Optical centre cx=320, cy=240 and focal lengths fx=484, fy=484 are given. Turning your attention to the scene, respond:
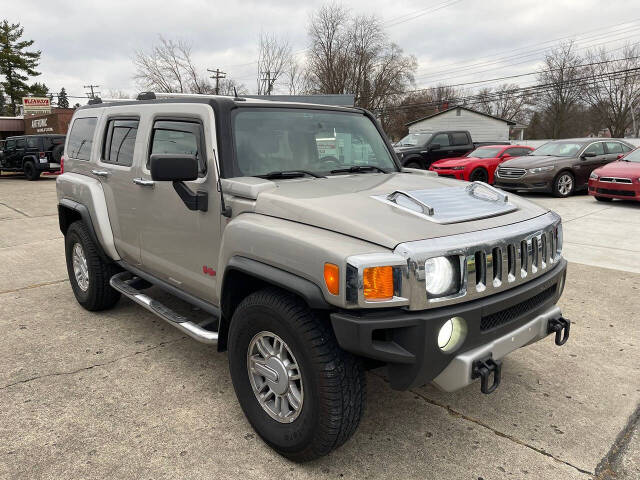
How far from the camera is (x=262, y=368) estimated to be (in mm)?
2521

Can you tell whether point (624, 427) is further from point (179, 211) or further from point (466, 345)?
point (179, 211)

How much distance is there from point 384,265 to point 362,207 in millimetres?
A: 470

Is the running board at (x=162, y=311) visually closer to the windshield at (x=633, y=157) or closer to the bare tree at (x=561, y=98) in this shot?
the windshield at (x=633, y=157)

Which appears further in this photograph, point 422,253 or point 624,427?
point 624,427

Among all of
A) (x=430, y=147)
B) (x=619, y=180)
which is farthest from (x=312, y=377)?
(x=430, y=147)

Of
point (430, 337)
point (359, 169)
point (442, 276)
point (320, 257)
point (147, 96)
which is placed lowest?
point (430, 337)

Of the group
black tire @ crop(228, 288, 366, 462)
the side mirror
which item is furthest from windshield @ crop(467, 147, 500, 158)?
black tire @ crop(228, 288, 366, 462)

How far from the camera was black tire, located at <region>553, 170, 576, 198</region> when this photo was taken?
1197 centimetres

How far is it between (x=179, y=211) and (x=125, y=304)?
2.07 m

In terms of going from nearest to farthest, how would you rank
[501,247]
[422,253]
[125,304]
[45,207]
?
[422,253] < [501,247] < [125,304] < [45,207]

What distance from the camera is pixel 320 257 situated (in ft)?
6.91

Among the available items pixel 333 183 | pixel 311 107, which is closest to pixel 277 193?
pixel 333 183

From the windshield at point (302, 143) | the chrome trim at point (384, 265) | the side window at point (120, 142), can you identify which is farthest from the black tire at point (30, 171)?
the chrome trim at point (384, 265)

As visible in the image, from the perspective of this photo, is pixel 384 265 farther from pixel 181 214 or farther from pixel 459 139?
pixel 459 139
